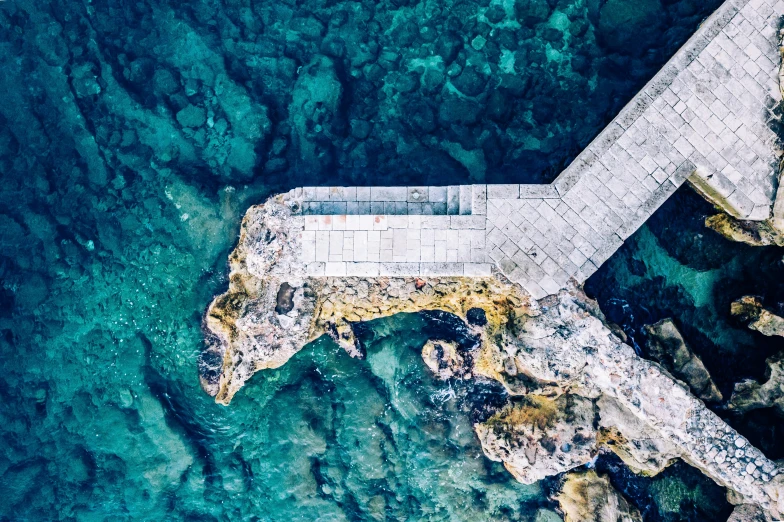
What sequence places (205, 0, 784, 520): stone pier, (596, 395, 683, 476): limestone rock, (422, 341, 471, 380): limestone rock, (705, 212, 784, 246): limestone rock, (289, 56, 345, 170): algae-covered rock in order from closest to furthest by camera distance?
(205, 0, 784, 520): stone pier
(596, 395, 683, 476): limestone rock
(705, 212, 784, 246): limestone rock
(422, 341, 471, 380): limestone rock
(289, 56, 345, 170): algae-covered rock

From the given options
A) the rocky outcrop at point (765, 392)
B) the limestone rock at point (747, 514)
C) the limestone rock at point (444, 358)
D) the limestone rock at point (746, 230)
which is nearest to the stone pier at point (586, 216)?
the limestone rock at point (747, 514)

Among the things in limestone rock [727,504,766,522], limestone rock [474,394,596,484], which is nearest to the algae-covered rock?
limestone rock [474,394,596,484]

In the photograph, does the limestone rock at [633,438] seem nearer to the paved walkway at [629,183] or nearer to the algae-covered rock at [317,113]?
the paved walkway at [629,183]

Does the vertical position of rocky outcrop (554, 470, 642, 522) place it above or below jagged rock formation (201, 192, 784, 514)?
below

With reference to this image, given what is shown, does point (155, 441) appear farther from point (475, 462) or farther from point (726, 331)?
point (726, 331)

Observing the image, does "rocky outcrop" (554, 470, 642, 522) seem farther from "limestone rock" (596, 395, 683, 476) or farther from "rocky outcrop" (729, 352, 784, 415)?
"rocky outcrop" (729, 352, 784, 415)

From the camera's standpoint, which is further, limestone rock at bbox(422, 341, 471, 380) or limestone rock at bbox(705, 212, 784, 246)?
limestone rock at bbox(422, 341, 471, 380)

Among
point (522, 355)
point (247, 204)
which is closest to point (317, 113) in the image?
point (247, 204)

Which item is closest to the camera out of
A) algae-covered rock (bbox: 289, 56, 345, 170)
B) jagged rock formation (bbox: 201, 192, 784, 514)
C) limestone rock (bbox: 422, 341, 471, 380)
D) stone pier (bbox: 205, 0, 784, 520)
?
jagged rock formation (bbox: 201, 192, 784, 514)
